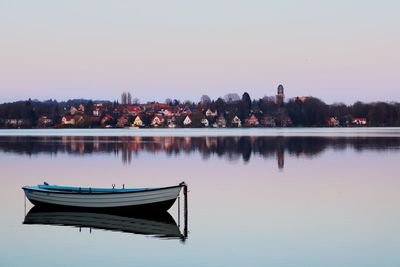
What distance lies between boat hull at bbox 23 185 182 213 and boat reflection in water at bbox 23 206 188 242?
26 centimetres

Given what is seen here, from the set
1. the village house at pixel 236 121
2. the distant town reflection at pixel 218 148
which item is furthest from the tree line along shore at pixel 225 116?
the distant town reflection at pixel 218 148

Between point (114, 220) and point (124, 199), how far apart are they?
36.2 inches

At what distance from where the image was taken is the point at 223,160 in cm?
4603

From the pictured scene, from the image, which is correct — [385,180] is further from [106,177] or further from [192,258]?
[192,258]

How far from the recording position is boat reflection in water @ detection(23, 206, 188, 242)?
1831 cm

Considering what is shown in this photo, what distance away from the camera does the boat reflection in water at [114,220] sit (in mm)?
18312

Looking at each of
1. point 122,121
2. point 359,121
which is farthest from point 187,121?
point 359,121

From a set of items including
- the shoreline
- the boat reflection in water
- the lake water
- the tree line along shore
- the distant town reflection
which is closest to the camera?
the lake water

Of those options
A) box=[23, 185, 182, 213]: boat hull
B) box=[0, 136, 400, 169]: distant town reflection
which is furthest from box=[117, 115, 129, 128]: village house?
box=[23, 185, 182, 213]: boat hull

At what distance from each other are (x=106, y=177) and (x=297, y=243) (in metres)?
19.5

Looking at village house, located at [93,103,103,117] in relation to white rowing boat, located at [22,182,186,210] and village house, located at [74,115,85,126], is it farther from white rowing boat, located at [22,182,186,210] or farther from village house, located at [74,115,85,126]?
white rowing boat, located at [22,182,186,210]

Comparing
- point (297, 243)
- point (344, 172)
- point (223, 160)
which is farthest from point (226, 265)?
point (223, 160)

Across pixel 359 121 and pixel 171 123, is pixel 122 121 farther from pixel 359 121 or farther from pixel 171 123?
pixel 359 121

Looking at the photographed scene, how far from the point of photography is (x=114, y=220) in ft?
65.8
